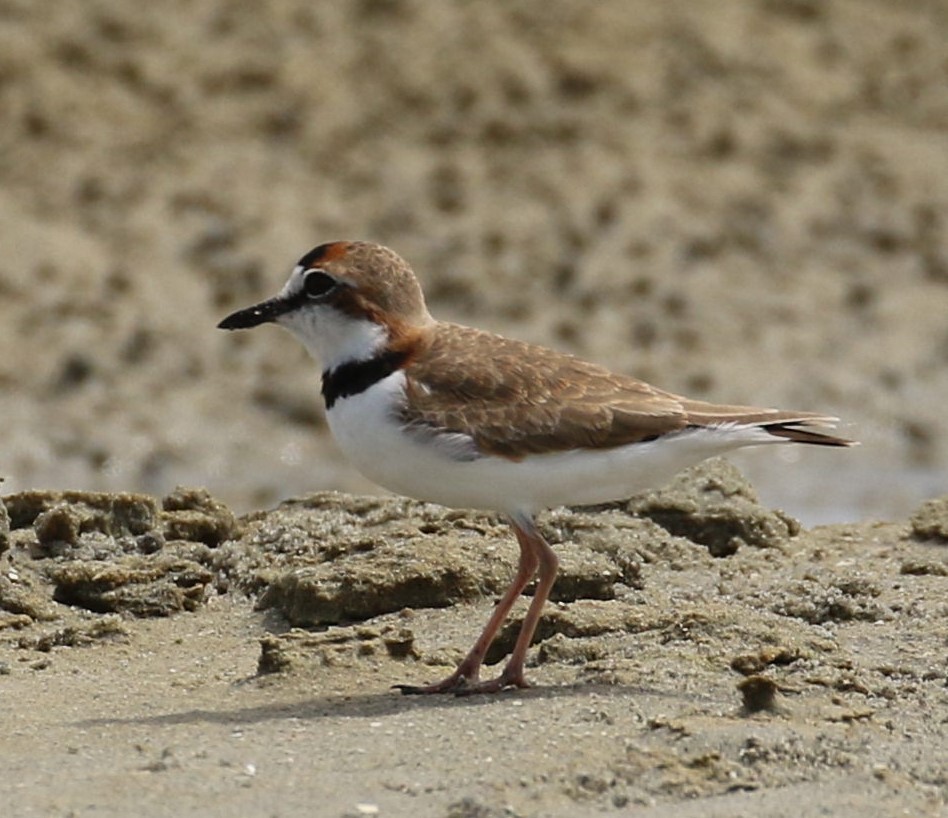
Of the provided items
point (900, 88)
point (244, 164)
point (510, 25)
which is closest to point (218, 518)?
point (244, 164)

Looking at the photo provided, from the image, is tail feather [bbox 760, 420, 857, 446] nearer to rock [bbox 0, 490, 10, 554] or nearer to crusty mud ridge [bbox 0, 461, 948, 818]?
crusty mud ridge [bbox 0, 461, 948, 818]

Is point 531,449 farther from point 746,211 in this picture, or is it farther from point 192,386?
point 746,211

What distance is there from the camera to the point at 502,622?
655 cm

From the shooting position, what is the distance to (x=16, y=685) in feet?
21.4

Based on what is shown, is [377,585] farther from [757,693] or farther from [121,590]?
[757,693]

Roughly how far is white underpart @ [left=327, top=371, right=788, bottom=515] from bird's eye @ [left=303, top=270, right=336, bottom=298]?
0.38 m

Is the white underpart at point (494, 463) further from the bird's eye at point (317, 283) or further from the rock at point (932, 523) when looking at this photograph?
the rock at point (932, 523)

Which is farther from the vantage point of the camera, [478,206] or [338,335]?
[478,206]

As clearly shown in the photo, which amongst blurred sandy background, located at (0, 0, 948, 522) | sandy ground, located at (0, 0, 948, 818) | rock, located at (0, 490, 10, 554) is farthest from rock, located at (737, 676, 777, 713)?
blurred sandy background, located at (0, 0, 948, 522)

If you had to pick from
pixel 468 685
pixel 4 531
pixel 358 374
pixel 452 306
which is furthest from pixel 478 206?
pixel 468 685

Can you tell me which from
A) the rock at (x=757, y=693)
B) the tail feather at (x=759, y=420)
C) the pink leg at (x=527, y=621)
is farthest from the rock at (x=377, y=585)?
the rock at (x=757, y=693)

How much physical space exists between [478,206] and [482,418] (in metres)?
7.15

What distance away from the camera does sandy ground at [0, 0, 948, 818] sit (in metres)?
6.84

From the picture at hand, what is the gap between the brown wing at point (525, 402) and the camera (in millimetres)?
6340
